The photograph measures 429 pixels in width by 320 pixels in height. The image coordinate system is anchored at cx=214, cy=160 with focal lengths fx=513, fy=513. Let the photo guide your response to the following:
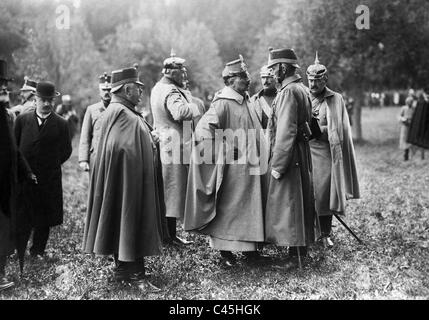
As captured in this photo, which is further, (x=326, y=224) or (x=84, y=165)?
(x=84, y=165)

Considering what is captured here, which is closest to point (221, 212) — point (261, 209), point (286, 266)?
point (261, 209)

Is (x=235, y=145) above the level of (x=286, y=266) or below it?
above

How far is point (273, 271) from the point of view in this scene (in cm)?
630

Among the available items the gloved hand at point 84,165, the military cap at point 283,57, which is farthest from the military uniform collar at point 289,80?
the gloved hand at point 84,165

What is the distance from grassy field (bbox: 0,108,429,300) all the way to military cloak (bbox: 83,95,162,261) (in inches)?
21.4

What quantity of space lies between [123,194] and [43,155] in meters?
2.13

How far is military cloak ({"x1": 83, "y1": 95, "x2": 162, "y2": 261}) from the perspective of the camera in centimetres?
559

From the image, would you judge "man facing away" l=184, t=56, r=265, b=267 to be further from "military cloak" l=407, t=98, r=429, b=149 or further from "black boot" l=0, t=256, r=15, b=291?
"military cloak" l=407, t=98, r=429, b=149

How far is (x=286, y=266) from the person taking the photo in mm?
6367

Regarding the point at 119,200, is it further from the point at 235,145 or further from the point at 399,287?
the point at 399,287

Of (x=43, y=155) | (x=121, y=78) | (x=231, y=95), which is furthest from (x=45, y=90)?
(x=231, y=95)

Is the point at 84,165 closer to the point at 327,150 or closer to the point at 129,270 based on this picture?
the point at 129,270

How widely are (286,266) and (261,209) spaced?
79 cm

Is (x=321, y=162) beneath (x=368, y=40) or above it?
beneath
